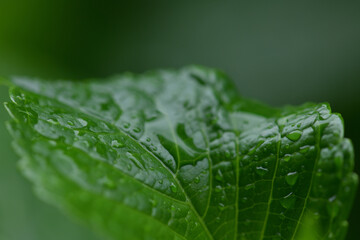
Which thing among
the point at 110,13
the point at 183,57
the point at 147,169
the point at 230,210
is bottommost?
the point at 230,210

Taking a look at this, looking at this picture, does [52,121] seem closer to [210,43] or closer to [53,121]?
→ [53,121]

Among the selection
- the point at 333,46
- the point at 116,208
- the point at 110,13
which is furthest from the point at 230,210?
the point at 110,13

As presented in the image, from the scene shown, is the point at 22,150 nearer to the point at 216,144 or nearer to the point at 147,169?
the point at 147,169

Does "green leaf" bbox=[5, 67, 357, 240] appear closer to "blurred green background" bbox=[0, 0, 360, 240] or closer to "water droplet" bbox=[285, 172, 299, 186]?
"water droplet" bbox=[285, 172, 299, 186]

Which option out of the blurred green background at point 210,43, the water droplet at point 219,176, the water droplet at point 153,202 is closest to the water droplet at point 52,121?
the water droplet at point 153,202

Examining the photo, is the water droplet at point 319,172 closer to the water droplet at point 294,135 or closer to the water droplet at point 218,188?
the water droplet at point 294,135

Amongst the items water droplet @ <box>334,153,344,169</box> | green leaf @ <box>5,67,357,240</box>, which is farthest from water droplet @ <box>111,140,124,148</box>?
water droplet @ <box>334,153,344,169</box>

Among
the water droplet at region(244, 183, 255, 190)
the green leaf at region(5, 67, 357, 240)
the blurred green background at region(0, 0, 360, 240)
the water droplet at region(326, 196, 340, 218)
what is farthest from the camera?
the blurred green background at region(0, 0, 360, 240)
